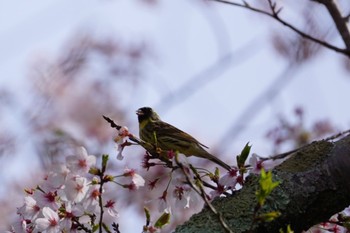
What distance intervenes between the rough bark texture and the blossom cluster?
0.38 meters

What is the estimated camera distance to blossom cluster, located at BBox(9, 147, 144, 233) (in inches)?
101

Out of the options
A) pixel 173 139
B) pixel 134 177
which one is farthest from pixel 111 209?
pixel 173 139

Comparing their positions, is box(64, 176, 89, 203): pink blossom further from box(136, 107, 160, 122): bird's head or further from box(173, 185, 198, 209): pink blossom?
box(136, 107, 160, 122): bird's head

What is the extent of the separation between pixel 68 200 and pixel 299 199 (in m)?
0.92

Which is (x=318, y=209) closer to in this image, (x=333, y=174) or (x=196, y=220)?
(x=333, y=174)

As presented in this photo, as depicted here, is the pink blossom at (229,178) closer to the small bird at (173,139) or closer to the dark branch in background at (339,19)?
the small bird at (173,139)

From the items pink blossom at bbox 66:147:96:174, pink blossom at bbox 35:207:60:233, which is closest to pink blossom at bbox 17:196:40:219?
pink blossom at bbox 35:207:60:233

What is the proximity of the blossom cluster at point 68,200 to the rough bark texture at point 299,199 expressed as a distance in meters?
0.38

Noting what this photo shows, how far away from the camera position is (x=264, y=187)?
2.18 m

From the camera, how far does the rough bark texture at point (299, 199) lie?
257 centimetres

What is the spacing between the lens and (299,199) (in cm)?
259

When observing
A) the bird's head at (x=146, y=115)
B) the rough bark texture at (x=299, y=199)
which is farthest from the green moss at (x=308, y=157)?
the bird's head at (x=146, y=115)

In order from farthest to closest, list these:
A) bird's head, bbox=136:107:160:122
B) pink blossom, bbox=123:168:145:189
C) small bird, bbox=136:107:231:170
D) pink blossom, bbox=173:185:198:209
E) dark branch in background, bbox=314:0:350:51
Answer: bird's head, bbox=136:107:160:122 < dark branch in background, bbox=314:0:350:51 < small bird, bbox=136:107:231:170 < pink blossom, bbox=123:168:145:189 < pink blossom, bbox=173:185:198:209

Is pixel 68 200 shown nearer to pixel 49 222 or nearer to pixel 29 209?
pixel 49 222
